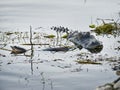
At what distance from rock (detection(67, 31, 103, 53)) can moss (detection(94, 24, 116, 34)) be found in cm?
76

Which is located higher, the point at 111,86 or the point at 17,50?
the point at 17,50

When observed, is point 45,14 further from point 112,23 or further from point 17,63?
point 17,63

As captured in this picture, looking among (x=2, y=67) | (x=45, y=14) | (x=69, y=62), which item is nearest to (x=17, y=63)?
(x=2, y=67)

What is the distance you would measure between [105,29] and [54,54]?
1917mm

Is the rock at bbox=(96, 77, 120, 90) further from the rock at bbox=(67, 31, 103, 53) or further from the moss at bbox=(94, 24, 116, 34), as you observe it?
the moss at bbox=(94, 24, 116, 34)

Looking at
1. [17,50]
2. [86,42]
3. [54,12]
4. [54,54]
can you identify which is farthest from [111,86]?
[54,12]

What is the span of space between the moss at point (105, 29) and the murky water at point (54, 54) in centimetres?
24

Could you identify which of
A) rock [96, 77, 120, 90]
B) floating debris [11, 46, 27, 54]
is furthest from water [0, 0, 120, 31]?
rock [96, 77, 120, 90]

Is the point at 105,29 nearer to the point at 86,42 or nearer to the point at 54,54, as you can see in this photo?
the point at 86,42

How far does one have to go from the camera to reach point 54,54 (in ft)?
23.6

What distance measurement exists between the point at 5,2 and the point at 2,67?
5.54 m

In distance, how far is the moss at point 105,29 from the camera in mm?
8680

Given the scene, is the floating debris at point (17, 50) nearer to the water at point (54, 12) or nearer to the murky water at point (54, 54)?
the murky water at point (54, 54)

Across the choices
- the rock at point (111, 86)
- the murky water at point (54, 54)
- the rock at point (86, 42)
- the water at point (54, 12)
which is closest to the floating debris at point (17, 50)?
the murky water at point (54, 54)
